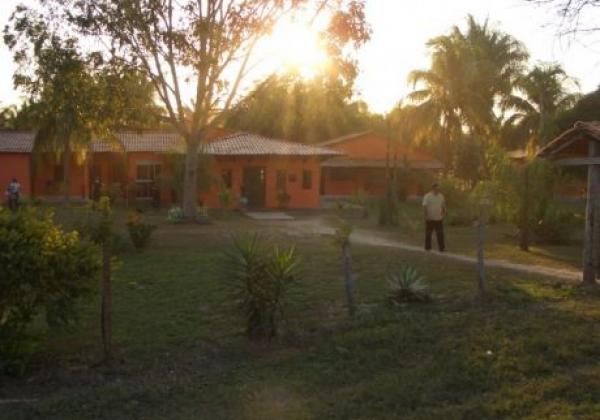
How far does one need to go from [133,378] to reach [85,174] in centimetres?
3082

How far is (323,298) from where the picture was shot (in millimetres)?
10734

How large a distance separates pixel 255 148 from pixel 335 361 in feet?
91.1

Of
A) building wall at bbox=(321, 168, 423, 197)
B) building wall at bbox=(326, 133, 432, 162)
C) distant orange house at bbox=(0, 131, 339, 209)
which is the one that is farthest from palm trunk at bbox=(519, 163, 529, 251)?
building wall at bbox=(321, 168, 423, 197)

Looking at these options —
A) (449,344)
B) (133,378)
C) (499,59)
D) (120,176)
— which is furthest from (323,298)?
(499,59)

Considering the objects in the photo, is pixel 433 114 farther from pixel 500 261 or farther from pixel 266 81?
pixel 500 261

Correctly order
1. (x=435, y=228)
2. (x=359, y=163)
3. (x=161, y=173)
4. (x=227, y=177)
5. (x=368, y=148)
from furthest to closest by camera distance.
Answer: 1. (x=368, y=148)
2. (x=359, y=163)
3. (x=227, y=177)
4. (x=161, y=173)
5. (x=435, y=228)

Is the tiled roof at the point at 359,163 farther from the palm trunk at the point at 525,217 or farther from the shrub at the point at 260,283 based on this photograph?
the shrub at the point at 260,283

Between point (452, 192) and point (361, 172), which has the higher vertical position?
point (361, 172)

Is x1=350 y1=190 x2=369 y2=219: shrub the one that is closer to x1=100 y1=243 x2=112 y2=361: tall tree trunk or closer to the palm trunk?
the palm trunk

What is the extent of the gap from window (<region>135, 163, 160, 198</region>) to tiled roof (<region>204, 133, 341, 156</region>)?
327 cm

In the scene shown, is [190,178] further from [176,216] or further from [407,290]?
[407,290]

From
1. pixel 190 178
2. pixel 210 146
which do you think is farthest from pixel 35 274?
pixel 210 146

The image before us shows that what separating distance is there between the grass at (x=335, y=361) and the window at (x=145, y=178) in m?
24.4

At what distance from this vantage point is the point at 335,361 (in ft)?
23.7
